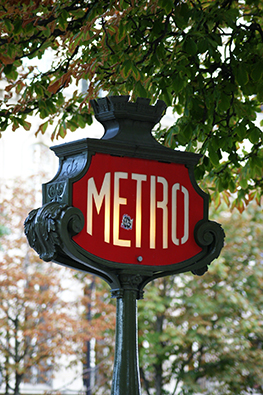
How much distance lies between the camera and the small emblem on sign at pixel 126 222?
2.88 meters

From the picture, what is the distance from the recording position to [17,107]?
21.0 ft

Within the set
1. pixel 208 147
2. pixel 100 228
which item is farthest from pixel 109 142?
pixel 208 147

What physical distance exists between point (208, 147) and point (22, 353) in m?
14.1

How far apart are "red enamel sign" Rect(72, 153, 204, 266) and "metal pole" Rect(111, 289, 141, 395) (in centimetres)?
25

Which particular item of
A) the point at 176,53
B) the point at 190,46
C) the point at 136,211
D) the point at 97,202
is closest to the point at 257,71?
the point at 190,46

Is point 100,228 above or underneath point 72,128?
underneath

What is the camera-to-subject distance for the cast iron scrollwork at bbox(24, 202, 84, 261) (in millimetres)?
2760

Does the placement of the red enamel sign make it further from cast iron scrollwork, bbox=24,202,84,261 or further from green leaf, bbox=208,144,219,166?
green leaf, bbox=208,144,219,166

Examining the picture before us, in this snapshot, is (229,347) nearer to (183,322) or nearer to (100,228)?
(183,322)

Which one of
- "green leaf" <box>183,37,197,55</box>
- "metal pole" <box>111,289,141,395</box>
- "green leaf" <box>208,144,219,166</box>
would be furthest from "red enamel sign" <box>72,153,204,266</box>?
"green leaf" <box>208,144,219,166</box>

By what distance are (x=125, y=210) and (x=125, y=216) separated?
0.03 meters

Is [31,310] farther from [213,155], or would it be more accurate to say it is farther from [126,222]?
[126,222]

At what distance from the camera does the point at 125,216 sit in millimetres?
2877

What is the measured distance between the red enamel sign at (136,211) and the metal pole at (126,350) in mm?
246
